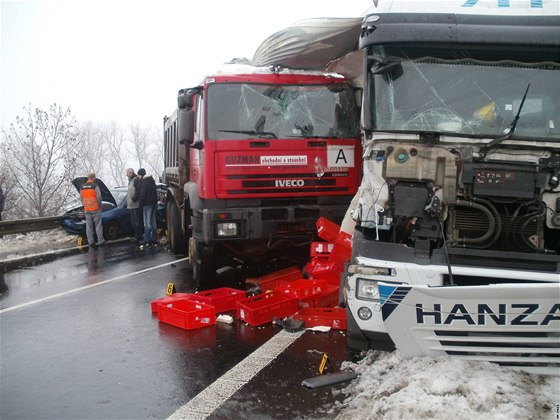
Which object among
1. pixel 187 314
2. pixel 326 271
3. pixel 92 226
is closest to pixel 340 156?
pixel 326 271

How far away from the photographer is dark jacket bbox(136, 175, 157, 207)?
12.2 m

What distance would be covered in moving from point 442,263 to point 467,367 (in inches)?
31.2

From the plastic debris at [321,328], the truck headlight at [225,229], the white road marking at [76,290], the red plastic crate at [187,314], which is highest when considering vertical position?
the truck headlight at [225,229]

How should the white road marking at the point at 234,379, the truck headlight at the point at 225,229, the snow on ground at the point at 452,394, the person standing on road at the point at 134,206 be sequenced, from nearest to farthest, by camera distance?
1. the snow on ground at the point at 452,394
2. the white road marking at the point at 234,379
3. the truck headlight at the point at 225,229
4. the person standing on road at the point at 134,206

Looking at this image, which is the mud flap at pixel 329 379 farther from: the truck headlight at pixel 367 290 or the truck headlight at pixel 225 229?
the truck headlight at pixel 225 229

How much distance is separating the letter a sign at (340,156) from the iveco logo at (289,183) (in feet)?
1.65

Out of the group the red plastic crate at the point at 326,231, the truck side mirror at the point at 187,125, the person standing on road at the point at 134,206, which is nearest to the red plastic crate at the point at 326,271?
the red plastic crate at the point at 326,231

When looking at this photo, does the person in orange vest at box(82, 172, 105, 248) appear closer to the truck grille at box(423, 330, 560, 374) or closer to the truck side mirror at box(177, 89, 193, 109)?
the truck side mirror at box(177, 89, 193, 109)

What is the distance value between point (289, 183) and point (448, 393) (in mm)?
4050

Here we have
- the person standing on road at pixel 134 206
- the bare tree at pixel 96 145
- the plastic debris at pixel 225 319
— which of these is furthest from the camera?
the bare tree at pixel 96 145

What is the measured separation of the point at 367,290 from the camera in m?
4.02

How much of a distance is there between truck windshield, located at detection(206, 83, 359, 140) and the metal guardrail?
29.9ft

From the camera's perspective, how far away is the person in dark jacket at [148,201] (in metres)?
12.3

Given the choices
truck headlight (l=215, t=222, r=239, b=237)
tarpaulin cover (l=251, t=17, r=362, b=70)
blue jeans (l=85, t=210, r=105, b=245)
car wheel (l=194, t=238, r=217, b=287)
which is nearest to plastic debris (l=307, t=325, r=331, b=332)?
truck headlight (l=215, t=222, r=239, b=237)
